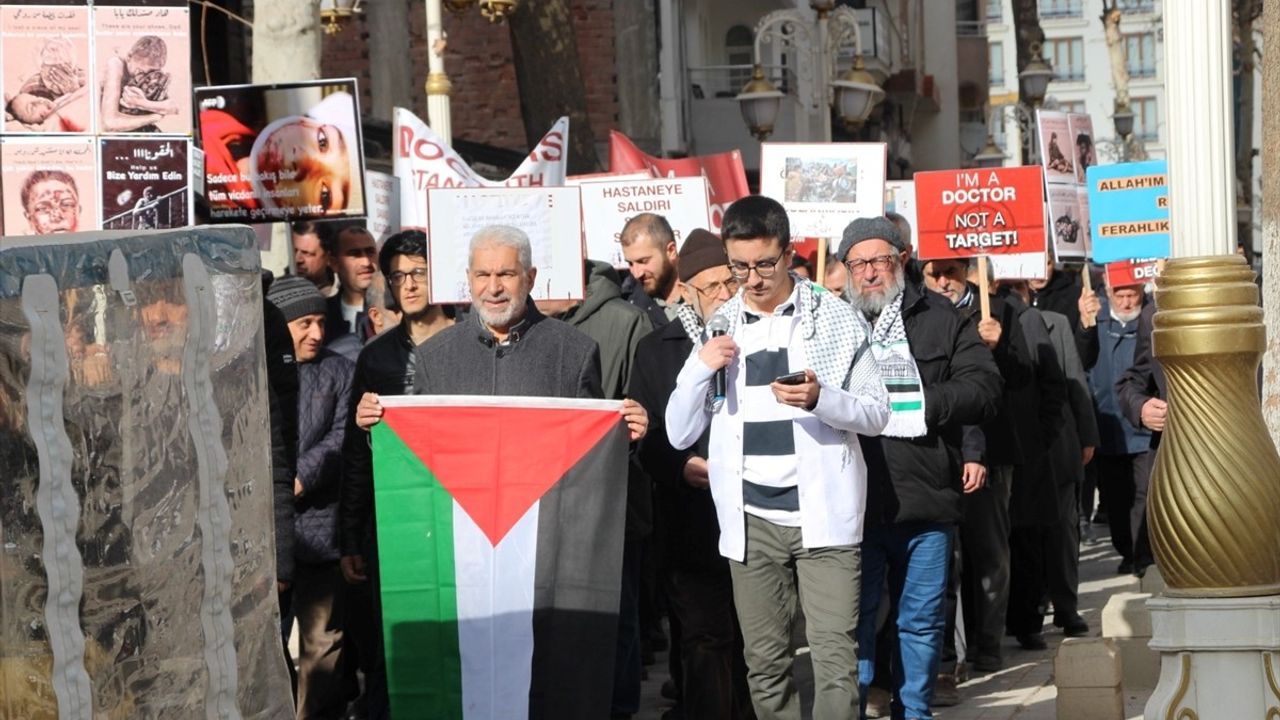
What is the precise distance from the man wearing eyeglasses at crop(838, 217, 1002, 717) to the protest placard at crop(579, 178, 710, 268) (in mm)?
5147

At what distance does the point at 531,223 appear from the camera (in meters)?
10.3

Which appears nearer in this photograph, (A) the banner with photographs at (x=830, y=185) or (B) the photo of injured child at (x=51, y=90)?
(B) the photo of injured child at (x=51, y=90)

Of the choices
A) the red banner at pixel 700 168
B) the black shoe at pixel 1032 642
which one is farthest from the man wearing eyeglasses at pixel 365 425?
the red banner at pixel 700 168

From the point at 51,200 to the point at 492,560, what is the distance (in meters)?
2.86

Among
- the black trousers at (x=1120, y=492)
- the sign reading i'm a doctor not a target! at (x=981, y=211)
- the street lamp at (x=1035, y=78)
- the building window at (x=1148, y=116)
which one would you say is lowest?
the black trousers at (x=1120, y=492)

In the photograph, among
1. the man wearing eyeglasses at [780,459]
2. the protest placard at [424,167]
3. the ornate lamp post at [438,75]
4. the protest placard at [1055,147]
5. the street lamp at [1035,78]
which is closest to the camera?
the man wearing eyeglasses at [780,459]

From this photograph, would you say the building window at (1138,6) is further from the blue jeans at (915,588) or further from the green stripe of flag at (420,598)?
the green stripe of flag at (420,598)

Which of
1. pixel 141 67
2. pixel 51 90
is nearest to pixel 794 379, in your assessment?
pixel 141 67

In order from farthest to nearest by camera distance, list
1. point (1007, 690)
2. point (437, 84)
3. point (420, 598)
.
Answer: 1. point (437, 84)
2. point (1007, 690)
3. point (420, 598)

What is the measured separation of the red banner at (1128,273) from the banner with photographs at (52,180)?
27.5 feet

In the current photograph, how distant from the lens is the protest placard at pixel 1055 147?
652 inches

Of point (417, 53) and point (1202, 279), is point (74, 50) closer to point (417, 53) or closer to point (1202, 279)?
point (1202, 279)

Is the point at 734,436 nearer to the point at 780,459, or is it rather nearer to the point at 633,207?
the point at 780,459

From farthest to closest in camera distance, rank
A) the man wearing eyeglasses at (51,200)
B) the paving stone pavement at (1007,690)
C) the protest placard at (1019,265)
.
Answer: the protest placard at (1019,265) < the paving stone pavement at (1007,690) < the man wearing eyeglasses at (51,200)
